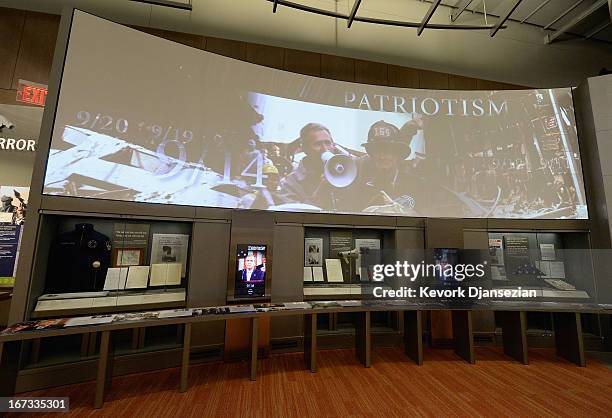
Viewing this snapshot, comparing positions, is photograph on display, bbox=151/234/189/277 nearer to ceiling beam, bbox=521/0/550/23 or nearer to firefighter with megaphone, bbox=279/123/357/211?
firefighter with megaphone, bbox=279/123/357/211

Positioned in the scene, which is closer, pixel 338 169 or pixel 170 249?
pixel 170 249

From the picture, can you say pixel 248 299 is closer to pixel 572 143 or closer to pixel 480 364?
pixel 480 364

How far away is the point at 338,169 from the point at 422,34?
336 cm

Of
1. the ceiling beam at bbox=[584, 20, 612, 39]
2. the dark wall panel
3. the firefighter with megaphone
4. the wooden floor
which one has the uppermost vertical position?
the ceiling beam at bbox=[584, 20, 612, 39]

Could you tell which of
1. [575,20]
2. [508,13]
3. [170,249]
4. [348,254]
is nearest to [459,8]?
[508,13]

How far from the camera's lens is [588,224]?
180 inches

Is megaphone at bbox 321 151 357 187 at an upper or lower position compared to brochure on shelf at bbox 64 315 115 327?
upper

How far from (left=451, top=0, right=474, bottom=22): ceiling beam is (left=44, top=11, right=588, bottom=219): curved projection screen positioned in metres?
Result: 1.63

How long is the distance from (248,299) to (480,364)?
311cm

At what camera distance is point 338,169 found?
444 cm

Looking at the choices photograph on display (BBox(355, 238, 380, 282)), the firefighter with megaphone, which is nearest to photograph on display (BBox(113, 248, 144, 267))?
the firefighter with megaphone

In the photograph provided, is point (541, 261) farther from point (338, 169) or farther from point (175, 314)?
point (175, 314)

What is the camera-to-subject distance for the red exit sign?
3912mm

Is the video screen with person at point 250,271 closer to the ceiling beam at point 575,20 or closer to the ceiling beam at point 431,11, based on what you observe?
the ceiling beam at point 431,11
